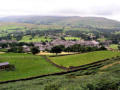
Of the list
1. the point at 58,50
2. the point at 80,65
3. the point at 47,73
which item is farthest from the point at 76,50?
the point at 47,73

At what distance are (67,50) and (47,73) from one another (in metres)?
48.9

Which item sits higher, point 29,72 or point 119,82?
point 119,82

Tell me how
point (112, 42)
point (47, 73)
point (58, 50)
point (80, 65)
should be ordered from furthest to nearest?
point (112, 42) < point (58, 50) < point (80, 65) < point (47, 73)

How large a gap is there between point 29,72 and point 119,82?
97.8ft

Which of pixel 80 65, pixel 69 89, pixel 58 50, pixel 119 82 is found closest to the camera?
pixel 69 89

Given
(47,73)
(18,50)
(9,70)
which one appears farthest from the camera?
(18,50)

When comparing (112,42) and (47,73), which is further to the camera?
(112,42)

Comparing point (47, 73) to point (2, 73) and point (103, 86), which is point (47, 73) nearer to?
point (2, 73)

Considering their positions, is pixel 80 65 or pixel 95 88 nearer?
pixel 95 88

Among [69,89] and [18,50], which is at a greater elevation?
[69,89]

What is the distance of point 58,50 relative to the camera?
79.9 m

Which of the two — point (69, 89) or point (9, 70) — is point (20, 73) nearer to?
point (9, 70)

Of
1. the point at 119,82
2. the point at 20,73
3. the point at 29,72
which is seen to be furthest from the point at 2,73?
the point at 119,82

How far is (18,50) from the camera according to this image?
8856cm
